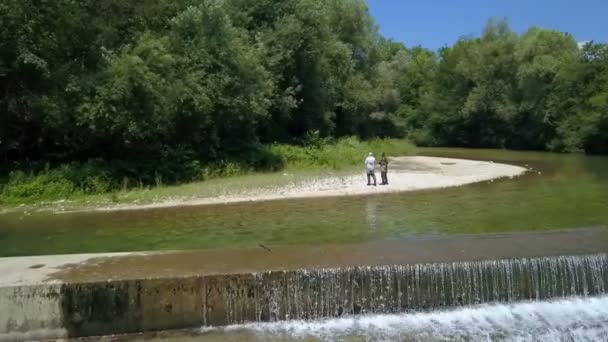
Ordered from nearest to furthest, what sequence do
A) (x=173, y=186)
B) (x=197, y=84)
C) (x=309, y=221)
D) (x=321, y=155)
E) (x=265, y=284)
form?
(x=265, y=284) < (x=309, y=221) < (x=173, y=186) < (x=197, y=84) < (x=321, y=155)

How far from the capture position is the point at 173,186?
92.0 feet

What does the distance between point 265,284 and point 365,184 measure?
696 inches

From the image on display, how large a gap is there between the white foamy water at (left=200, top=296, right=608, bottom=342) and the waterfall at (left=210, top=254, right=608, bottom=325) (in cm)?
19

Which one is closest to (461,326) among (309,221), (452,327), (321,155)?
(452,327)

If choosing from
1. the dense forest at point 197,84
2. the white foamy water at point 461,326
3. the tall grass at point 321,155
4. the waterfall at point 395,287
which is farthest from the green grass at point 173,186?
the white foamy water at point 461,326

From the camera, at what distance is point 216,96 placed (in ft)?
105

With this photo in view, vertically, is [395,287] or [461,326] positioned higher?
[395,287]

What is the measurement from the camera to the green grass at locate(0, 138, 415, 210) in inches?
949

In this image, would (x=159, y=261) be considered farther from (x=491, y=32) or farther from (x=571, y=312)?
(x=491, y=32)

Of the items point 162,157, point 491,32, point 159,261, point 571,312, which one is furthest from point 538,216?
point 491,32

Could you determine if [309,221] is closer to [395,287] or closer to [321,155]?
[395,287]

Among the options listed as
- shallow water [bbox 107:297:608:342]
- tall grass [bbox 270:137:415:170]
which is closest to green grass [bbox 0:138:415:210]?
tall grass [bbox 270:137:415:170]

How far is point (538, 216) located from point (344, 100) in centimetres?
3769

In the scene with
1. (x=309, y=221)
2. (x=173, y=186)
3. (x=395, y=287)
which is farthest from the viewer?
(x=173, y=186)
